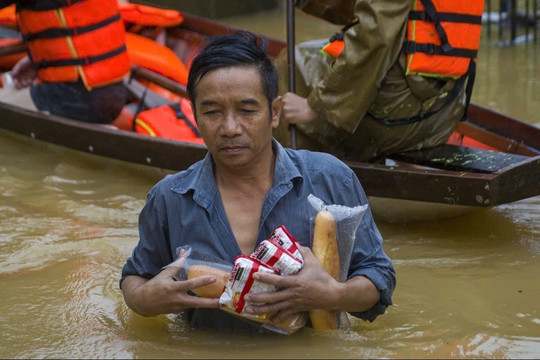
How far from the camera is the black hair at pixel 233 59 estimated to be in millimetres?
2400

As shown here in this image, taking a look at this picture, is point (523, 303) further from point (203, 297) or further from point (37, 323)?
point (37, 323)

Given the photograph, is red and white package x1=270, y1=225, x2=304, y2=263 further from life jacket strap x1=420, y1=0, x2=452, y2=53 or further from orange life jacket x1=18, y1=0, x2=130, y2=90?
orange life jacket x1=18, y1=0, x2=130, y2=90

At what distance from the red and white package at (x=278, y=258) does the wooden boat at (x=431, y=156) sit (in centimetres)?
176

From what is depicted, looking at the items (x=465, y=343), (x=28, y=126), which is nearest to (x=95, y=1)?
(x=28, y=126)

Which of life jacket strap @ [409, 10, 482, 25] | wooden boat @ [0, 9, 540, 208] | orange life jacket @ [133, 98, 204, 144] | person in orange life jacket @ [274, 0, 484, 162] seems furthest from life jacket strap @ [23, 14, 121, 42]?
life jacket strap @ [409, 10, 482, 25]

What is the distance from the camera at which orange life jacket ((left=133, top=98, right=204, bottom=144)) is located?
5.34 m

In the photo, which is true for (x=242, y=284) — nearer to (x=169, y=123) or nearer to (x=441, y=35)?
(x=441, y=35)

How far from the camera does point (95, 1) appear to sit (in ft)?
17.5

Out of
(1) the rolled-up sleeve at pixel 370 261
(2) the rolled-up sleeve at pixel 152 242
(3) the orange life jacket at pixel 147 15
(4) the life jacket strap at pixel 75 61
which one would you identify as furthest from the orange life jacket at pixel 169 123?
(1) the rolled-up sleeve at pixel 370 261

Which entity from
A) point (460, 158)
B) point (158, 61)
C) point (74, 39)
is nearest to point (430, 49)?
point (460, 158)

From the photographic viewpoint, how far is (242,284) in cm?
225

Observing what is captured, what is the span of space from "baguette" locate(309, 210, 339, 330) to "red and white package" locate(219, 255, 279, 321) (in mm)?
173

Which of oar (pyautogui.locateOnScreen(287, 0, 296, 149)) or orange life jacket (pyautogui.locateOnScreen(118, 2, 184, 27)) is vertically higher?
oar (pyautogui.locateOnScreen(287, 0, 296, 149))

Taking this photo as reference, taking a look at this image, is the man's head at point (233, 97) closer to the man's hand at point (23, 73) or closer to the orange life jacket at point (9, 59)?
the man's hand at point (23, 73)
